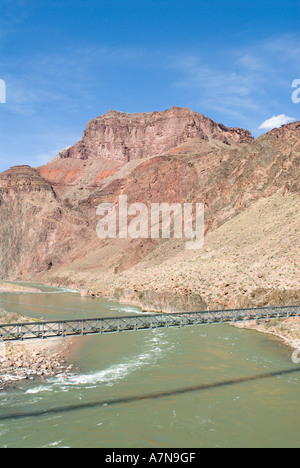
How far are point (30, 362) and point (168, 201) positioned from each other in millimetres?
72918

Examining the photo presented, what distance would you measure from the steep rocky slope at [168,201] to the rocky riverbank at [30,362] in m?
20.5

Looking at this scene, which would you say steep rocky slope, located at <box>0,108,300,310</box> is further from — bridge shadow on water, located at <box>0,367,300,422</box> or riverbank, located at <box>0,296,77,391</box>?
riverbank, located at <box>0,296,77,391</box>

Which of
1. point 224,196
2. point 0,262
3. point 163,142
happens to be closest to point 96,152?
point 163,142

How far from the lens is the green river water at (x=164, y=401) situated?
1598 cm

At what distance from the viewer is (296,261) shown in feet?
138

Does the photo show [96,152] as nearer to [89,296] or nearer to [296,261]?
[89,296]

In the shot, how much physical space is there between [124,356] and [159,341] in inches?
218

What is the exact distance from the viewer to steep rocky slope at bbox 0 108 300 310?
47.7 meters

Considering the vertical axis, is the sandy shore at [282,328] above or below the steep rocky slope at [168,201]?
below

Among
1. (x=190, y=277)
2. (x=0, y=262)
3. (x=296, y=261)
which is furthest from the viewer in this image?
(x=0, y=262)

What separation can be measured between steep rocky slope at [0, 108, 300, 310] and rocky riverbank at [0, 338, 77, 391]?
67.2 ft

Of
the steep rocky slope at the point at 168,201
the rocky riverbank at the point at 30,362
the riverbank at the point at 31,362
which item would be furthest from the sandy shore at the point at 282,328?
the rocky riverbank at the point at 30,362

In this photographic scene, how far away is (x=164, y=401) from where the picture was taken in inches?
772

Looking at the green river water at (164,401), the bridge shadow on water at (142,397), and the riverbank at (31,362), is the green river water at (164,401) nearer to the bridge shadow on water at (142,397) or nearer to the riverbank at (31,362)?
the bridge shadow on water at (142,397)
